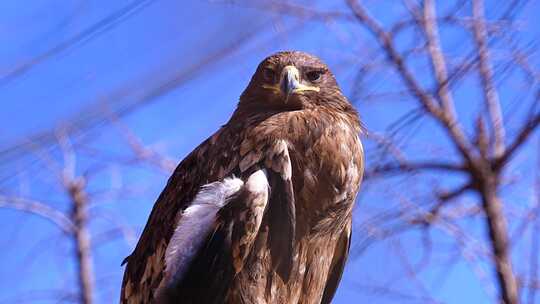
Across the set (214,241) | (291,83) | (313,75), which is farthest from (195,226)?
(313,75)

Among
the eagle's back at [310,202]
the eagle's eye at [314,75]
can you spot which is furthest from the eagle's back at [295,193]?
the eagle's eye at [314,75]

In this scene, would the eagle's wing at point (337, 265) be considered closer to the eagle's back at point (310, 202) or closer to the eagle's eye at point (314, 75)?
the eagle's back at point (310, 202)

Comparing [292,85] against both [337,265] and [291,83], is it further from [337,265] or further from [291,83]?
[337,265]

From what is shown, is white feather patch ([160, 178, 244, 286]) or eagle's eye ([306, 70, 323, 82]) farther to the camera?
eagle's eye ([306, 70, 323, 82])

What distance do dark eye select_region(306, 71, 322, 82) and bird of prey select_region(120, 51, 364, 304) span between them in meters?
0.18

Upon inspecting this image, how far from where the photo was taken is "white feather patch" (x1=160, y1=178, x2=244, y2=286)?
3578mm

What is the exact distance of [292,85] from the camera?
402 centimetres

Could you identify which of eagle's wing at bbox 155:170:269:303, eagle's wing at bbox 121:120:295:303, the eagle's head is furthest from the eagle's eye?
eagle's wing at bbox 155:170:269:303

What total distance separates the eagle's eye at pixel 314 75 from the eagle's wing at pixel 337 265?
660 mm

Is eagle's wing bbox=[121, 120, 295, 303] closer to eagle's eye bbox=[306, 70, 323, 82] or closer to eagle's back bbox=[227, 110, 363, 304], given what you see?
A: eagle's back bbox=[227, 110, 363, 304]

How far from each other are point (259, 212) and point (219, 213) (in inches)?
6.0

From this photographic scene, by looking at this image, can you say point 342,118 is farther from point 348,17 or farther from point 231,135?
point 348,17

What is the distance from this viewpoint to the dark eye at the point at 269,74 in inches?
165

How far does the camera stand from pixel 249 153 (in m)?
3.67
